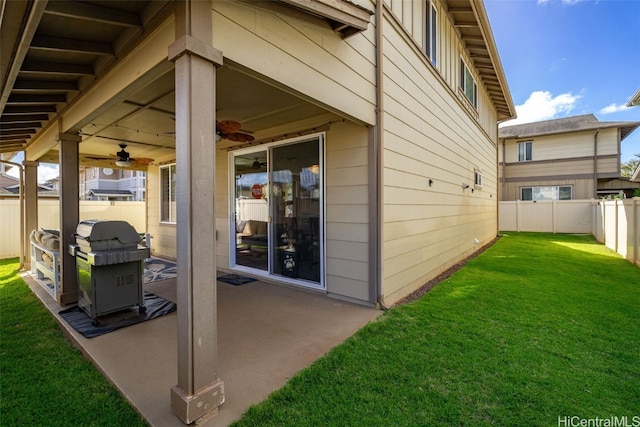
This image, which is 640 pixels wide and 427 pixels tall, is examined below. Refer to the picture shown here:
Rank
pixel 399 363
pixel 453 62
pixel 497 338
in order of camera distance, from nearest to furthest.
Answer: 1. pixel 399 363
2. pixel 497 338
3. pixel 453 62

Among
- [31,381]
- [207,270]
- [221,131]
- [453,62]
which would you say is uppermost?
[453,62]

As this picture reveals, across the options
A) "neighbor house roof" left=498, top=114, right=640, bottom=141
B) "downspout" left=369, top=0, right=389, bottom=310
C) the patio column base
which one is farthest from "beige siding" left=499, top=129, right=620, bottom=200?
the patio column base

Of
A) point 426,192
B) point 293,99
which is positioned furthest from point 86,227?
point 426,192

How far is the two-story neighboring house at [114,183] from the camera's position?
2269 centimetres

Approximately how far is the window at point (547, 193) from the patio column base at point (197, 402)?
1834cm

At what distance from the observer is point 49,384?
224 cm

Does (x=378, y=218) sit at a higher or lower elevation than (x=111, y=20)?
lower

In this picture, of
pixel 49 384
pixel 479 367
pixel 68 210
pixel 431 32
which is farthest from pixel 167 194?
pixel 479 367

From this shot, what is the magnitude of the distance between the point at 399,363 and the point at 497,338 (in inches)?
48.3

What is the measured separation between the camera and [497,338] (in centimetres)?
298

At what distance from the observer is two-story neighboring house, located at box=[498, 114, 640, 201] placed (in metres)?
14.2

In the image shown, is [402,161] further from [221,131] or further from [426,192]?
[221,131]

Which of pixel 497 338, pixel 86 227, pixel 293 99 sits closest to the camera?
pixel 497 338

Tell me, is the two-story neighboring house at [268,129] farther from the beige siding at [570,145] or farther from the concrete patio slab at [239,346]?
the beige siding at [570,145]
